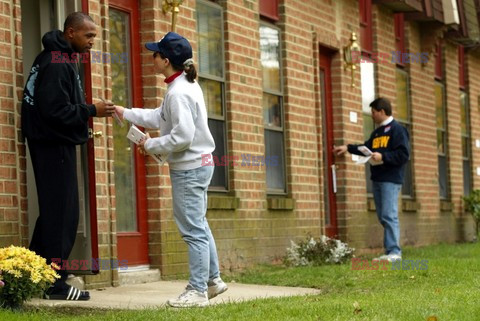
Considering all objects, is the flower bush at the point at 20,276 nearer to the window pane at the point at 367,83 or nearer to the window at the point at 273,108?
the window at the point at 273,108

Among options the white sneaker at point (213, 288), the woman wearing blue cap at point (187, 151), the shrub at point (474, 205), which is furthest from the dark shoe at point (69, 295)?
the shrub at point (474, 205)

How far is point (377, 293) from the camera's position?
9516mm

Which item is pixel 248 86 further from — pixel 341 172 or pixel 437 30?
pixel 437 30

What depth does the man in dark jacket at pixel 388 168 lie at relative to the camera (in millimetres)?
13734

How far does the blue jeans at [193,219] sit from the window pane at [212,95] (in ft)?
12.9

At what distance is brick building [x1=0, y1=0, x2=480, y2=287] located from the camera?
970 cm

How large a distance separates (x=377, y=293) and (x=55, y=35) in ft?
11.3

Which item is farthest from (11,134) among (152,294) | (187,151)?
(152,294)

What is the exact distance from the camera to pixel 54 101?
28.1 feet

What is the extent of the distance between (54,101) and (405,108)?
11.2 metres

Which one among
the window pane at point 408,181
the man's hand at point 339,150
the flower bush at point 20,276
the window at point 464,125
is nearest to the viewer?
the flower bush at point 20,276

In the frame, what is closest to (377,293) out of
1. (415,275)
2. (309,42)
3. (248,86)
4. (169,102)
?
(415,275)

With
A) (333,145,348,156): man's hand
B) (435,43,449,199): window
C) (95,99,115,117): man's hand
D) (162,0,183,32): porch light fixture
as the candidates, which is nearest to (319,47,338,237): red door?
(333,145,348,156): man's hand

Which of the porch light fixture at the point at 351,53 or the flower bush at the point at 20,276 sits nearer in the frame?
the flower bush at the point at 20,276
